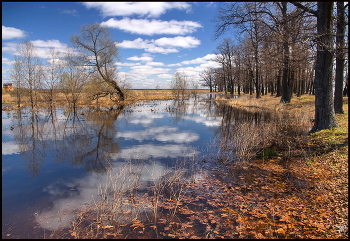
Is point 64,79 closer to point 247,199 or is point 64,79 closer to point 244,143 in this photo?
point 244,143

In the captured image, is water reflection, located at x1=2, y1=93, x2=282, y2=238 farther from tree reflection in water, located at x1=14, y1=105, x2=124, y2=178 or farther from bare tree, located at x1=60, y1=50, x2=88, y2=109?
bare tree, located at x1=60, y1=50, x2=88, y2=109

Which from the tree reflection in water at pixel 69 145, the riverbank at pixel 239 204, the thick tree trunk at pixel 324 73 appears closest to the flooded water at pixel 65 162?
the tree reflection in water at pixel 69 145

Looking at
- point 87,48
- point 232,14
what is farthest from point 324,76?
point 87,48

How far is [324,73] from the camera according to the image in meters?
Answer: 8.94

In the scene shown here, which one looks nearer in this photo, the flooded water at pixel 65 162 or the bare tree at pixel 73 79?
the flooded water at pixel 65 162

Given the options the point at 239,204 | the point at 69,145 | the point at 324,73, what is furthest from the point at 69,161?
the point at 324,73

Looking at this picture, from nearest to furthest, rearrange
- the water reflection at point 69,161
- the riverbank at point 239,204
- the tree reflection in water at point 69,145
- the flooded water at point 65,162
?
the riverbank at point 239,204, the flooded water at point 65,162, the water reflection at point 69,161, the tree reflection in water at point 69,145

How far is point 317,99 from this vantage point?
9.26 meters

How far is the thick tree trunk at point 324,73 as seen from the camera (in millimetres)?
8570

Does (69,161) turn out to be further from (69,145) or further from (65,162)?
(69,145)

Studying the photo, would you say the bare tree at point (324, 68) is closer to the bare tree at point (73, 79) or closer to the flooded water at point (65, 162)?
the flooded water at point (65, 162)

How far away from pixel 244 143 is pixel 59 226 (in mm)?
6666

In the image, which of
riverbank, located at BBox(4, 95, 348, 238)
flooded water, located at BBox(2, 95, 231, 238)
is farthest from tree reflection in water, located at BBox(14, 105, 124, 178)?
riverbank, located at BBox(4, 95, 348, 238)

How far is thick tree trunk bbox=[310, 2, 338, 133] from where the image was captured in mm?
8570
